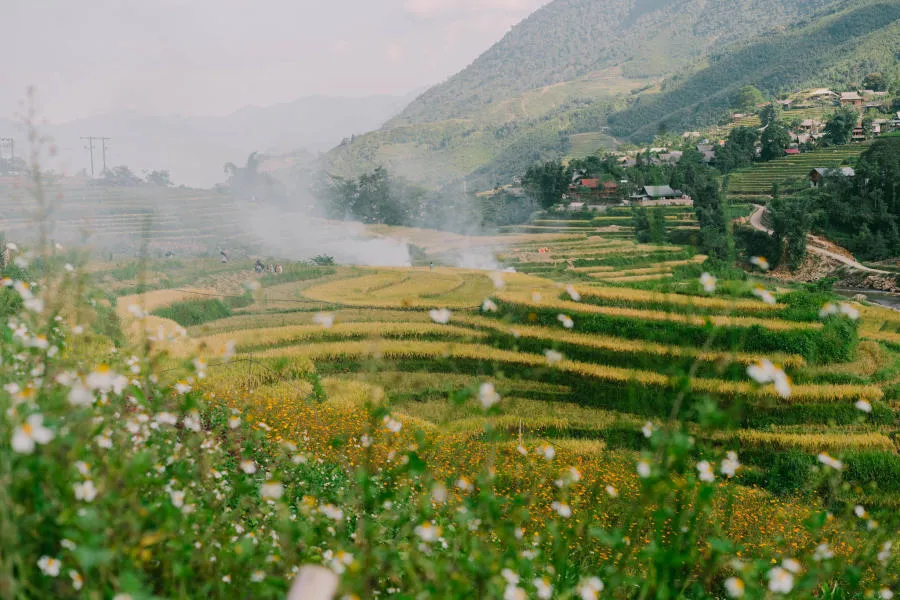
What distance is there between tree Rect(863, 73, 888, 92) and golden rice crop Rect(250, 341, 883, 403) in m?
84.9

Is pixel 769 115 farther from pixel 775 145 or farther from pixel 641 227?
pixel 641 227

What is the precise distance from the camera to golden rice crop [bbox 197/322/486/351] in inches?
501

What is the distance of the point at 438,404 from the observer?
11.7 m

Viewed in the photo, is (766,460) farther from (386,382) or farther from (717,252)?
(717,252)

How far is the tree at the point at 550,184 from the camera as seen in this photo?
4575 centimetres

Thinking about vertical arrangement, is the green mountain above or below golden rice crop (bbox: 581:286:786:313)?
above

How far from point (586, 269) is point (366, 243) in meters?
22.1

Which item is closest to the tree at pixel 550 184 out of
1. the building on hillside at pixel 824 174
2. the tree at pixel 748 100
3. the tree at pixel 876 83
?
the building on hillside at pixel 824 174

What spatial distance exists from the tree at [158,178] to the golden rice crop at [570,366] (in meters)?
54.6

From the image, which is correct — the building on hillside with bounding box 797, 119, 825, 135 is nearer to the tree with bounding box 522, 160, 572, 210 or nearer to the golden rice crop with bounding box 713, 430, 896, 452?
the tree with bounding box 522, 160, 572, 210

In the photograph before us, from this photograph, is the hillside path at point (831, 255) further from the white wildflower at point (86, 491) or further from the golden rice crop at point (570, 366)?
the white wildflower at point (86, 491)

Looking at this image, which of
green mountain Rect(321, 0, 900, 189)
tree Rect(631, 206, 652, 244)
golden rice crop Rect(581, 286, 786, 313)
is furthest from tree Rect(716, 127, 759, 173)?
green mountain Rect(321, 0, 900, 189)

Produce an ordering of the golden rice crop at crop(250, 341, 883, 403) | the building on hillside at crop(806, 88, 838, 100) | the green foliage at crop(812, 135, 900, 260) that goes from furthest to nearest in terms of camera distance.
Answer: the building on hillside at crop(806, 88, 838, 100) < the green foliage at crop(812, 135, 900, 260) < the golden rice crop at crop(250, 341, 883, 403)

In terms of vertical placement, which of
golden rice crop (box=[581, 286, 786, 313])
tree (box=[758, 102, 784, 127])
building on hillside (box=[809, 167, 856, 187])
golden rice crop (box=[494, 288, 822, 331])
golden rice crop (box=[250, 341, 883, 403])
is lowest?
golden rice crop (box=[250, 341, 883, 403])
